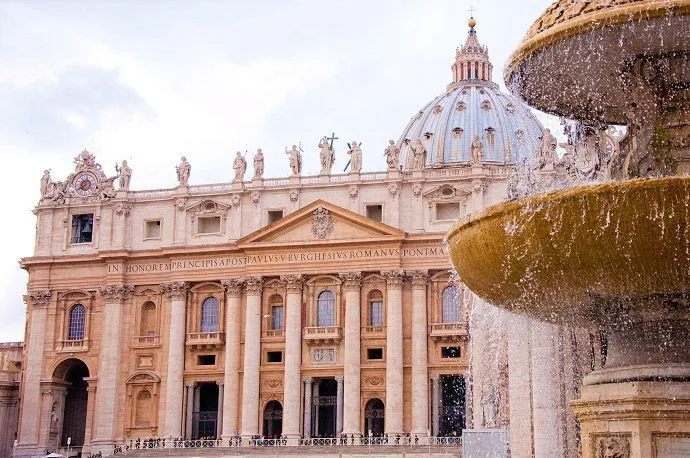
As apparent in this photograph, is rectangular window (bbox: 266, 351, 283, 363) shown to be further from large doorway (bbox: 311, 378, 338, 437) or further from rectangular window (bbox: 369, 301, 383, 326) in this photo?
rectangular window (bbox: 369, 301, 383, 326)

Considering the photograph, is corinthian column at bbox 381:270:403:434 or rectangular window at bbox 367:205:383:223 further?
rectangular window at bbox 367:205:383:223

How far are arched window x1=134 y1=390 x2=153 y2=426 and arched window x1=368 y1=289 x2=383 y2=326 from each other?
504 inches

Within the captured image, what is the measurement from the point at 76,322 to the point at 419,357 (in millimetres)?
19988

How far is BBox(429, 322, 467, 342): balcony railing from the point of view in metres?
52.6

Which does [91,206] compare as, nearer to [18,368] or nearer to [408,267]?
[18,368]

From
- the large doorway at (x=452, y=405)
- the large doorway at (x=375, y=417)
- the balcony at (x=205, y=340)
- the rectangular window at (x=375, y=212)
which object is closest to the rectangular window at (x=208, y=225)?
the balcony at (x=205, y=340)

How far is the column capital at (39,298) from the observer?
196 ft

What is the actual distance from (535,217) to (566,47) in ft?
7.58

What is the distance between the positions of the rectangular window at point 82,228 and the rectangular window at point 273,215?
1089 centimetres

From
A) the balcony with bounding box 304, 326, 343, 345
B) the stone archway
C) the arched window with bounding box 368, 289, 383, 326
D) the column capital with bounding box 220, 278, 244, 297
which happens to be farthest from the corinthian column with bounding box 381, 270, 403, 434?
the stone archway

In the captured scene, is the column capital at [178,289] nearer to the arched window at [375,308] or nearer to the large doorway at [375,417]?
the arched window at [375,308]

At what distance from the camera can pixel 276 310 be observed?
56281mm

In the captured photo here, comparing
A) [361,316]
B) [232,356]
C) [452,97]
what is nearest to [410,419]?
[361,316]

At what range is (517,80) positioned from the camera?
12352 mm
